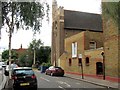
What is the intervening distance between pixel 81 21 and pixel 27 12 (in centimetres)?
4971

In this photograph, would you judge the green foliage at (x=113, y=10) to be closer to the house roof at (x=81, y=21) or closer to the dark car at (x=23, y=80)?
the dark car at (x=23, y=80)

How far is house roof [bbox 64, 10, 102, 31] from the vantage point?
6606cm

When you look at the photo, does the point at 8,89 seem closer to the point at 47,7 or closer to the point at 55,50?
the point at 47,7

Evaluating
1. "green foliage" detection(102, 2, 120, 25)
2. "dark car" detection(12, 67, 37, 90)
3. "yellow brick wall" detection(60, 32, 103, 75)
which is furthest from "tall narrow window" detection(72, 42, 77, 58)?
"green foliage" detection(102, 2, 120, 25)

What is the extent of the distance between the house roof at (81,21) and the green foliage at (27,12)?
45.1m

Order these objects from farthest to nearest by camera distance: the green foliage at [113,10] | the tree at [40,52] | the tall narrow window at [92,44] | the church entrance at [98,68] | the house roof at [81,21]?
1. the tree at [40,52]
2. the house roof at [81,21]
3. the tall narrow window at [92,44]
4. the church entrance at [98,68]
5. the green foliage at [113,10]

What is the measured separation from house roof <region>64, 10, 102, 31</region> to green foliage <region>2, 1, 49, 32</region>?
1776 inches

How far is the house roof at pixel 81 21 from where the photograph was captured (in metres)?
66.1

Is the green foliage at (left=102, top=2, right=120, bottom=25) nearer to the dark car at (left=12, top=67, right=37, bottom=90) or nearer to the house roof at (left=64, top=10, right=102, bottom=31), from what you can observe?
the dark car at (left=12, top=67, right=37, bottom=90)

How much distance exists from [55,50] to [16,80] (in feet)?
155

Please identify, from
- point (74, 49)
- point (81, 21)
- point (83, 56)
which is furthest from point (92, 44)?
point (81, 21)

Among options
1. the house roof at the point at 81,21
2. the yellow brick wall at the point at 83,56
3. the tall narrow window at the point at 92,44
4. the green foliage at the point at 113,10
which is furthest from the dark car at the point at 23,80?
the house roof at the point at 81,21

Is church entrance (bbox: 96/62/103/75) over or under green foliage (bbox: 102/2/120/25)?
under

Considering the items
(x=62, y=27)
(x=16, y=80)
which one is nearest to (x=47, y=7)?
(x=16, y=80)
